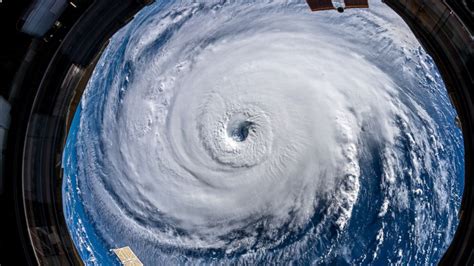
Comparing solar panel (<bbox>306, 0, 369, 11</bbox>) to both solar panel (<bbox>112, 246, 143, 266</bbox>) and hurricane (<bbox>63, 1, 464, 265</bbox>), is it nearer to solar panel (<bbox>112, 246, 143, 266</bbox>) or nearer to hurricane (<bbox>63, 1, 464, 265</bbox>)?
hurricane (<bbox>63, 1, 464, 265</bbox>)

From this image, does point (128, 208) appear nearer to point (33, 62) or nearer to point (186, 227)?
point (186, 227)

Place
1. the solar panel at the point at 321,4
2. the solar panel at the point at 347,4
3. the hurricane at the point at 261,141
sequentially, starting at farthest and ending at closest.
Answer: the hurricane at the point at 261,141
the solar panel at the point at 321,4
the solar panel at the point at 347,4

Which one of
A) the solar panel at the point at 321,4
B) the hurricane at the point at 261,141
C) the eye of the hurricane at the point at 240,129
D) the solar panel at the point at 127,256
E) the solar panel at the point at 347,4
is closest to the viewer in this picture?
the solar panel at the point at 347,4

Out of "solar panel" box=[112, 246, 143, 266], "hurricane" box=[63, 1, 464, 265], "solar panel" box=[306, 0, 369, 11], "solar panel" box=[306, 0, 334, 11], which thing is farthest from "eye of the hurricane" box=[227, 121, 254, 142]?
"solar panel" box=[306, 0, 369, 11]

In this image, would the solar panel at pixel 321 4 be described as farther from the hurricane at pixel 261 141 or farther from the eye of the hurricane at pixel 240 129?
the eye of the hurricane at pixel 240 129

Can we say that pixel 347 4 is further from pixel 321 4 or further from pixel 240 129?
pixel 240 129

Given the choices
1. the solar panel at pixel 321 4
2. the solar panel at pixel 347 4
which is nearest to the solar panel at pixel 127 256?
the solar panel at pixel 321 4

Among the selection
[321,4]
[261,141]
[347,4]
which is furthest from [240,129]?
[347,4]

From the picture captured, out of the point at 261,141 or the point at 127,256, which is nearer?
the point at 127,256

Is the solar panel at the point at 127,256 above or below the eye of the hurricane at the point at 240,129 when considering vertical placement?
below
